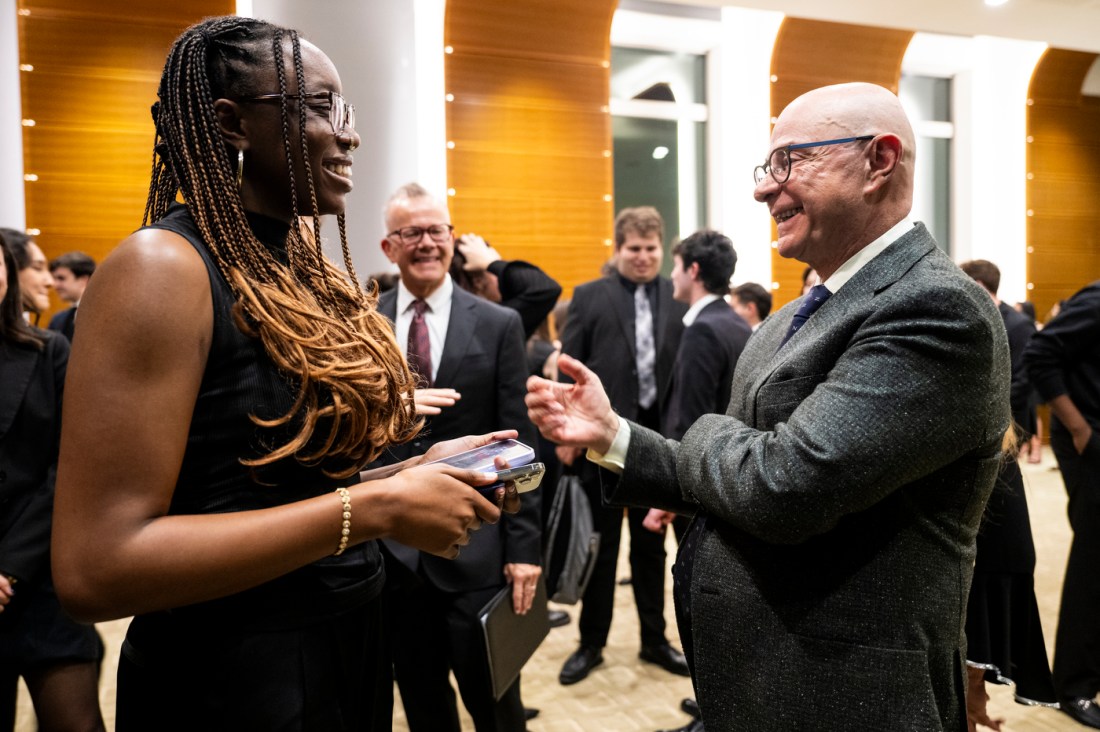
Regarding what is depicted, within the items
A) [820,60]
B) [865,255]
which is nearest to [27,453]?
[865,255]

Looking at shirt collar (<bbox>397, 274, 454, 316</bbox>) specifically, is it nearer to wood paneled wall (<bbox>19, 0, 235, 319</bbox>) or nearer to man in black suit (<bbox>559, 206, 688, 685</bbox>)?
man in black suit (<bbox>559, 206, 688, 685</bbox>)

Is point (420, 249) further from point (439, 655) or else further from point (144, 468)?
point (144, 468)

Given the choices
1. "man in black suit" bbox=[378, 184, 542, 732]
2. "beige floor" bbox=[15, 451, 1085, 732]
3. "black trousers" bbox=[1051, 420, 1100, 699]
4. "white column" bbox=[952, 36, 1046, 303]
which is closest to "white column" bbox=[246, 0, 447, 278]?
"man in black suit" bbox=[378, 184, 542, 732]

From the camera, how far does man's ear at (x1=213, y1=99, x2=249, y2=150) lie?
45.7 inches

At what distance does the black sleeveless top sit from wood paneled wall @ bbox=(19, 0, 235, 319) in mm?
5794

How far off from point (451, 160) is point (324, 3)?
2.23 metres

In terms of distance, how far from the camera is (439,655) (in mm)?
2500

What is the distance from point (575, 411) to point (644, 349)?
2.65 m

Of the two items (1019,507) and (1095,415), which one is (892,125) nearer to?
(1019,507)

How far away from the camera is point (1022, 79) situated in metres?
9.98

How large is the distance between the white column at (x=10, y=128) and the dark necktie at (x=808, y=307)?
6321mm

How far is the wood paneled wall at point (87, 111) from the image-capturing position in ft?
19.9

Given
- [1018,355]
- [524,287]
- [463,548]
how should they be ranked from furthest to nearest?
1. [1018,355]
2. [524,287]
3. [463,548]

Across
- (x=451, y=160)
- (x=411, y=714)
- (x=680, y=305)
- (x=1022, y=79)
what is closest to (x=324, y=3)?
(x=451, y=160)
